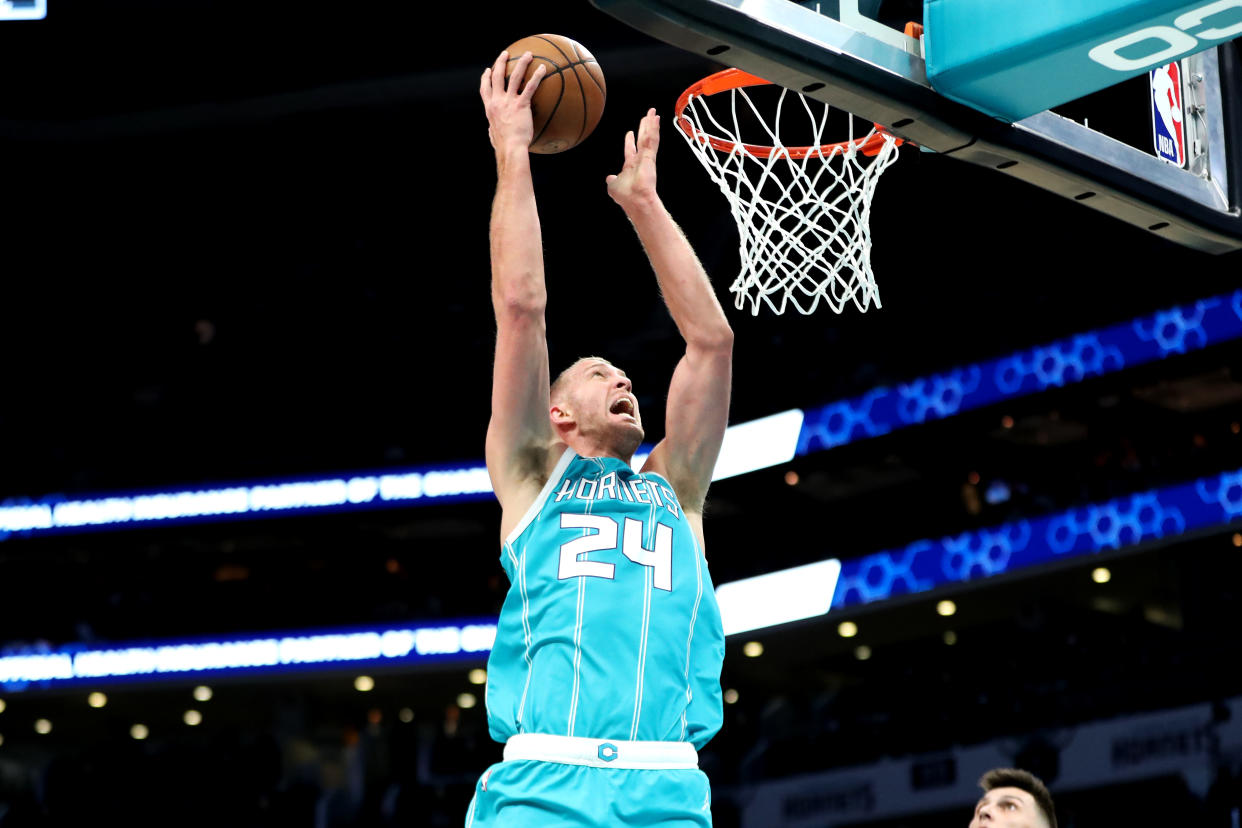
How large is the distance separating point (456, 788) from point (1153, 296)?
778 cm

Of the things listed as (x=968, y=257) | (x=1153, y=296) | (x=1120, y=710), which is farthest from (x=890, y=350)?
(x=1120, y=710)

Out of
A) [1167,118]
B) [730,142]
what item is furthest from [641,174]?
[1167,118]

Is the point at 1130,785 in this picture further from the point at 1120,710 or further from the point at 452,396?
the point at 452,396

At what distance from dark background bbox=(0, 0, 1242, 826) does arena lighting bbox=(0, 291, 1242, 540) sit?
0.61 ft

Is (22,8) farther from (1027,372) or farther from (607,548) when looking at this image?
(1027,372)

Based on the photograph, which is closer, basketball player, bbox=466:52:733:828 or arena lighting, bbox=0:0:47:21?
basketball player, bbox=466:52:733:828

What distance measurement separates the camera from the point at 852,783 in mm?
13531

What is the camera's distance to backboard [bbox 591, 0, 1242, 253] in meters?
3.74

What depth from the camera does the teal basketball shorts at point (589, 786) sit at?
10.7 ft

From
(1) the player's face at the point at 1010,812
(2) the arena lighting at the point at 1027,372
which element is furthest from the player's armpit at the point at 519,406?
(2) the arena lighting at the point at 1027,372

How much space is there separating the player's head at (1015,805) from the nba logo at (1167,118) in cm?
215

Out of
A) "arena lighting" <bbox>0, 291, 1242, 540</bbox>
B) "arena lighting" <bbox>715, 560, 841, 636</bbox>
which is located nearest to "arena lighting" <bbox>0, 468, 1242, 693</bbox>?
"arena lighting" <bbox>715, 560, 841, 636</bbox>

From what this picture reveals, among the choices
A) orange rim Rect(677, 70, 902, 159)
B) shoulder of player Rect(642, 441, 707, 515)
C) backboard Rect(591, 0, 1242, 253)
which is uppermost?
orange rim Rect(677, 70, 902, 159)

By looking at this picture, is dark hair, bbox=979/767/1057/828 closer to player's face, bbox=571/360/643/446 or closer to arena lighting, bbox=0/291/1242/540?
player's face, bbox=571/360/643/446
